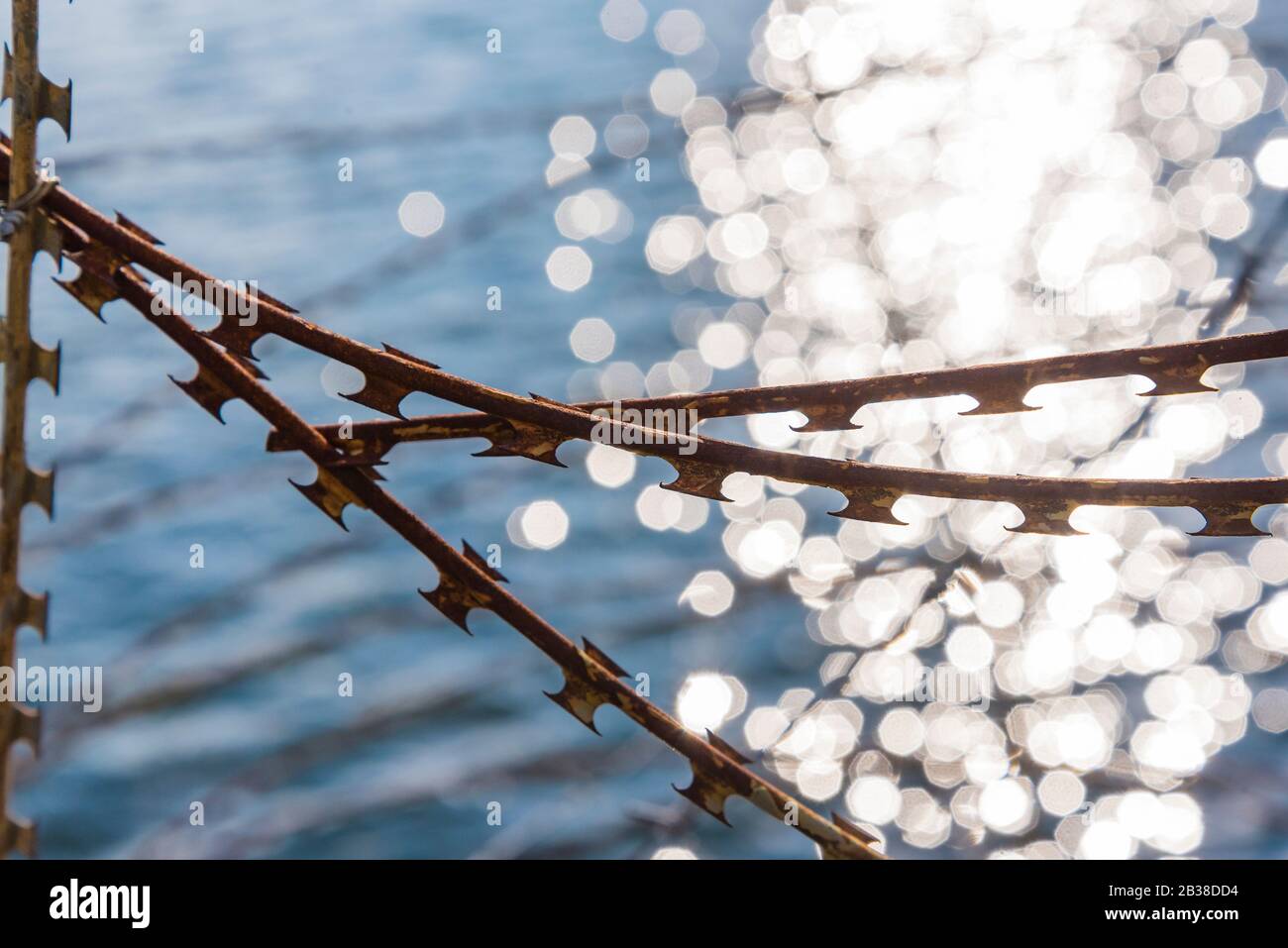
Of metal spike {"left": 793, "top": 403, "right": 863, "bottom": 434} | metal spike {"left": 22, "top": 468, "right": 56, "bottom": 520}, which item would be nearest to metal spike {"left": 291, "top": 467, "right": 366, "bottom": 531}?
metal spike {"left": 22, "top": 468, "right": 56, "bottom": 520}

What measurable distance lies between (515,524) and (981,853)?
14.4ft

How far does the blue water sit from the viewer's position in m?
7.55

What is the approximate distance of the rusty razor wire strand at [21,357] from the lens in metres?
2.08

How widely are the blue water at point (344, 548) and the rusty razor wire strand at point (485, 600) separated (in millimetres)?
4883

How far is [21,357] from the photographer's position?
2.10m

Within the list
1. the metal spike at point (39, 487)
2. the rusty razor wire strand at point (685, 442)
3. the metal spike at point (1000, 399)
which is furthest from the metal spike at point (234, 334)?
the metal spike at point (1000, 399)

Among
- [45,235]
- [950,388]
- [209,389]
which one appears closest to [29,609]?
[209,389]

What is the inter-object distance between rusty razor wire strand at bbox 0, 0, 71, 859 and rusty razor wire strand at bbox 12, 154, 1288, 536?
0.06m

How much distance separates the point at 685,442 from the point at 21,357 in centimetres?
115

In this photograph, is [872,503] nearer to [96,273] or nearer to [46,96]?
[96,273]

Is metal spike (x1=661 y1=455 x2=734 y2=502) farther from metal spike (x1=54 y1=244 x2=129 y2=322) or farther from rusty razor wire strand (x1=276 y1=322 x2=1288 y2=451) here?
metal spike (x1=54 y1=244 x2=129 y2=322)

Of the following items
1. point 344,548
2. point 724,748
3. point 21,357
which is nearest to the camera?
point 21,357

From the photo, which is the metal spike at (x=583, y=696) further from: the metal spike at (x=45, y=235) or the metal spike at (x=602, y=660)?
the metal spike at (x=45, y=235)
